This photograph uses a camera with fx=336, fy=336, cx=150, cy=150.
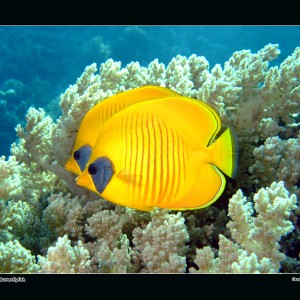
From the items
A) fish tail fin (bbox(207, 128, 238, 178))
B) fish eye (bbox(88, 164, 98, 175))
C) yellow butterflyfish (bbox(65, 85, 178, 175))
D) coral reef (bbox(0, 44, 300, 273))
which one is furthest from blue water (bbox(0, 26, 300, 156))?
fish tail fin (bbox(207, 128, 238, 178))

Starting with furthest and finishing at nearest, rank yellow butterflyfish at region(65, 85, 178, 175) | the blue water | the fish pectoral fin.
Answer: the blue water
yellow butterflyfish at region(65, 85, 178, 175)
the fish pectoral fin

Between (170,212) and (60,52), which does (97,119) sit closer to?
(170,212)

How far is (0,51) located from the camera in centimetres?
2131

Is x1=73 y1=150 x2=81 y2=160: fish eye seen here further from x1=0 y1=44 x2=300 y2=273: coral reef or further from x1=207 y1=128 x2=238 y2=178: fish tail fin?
x1=207 y1=128 x2=238 y2=178: fish tail fin

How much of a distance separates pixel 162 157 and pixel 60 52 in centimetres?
2608

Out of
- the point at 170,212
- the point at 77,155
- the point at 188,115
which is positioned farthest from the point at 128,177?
the point at 170,212

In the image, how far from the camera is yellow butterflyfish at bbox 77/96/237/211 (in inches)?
49.6

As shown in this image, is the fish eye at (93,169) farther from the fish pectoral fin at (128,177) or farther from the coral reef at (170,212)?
the coral reef at (170,212)

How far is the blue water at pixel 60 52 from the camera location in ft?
53.4

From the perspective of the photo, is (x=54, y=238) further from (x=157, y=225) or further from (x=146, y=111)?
(x=146, y=111)

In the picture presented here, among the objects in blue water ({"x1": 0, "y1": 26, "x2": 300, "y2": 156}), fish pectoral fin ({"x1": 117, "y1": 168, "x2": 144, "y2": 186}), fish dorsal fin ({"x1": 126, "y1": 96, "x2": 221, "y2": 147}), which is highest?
blue water ({"x1": 0, "y1": 26, "x2": 300, "y2": 156})

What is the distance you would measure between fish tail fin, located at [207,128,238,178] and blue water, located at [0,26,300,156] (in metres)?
13.7

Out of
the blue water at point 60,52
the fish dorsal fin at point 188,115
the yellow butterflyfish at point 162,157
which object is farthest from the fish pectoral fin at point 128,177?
the blue water at point 60,52

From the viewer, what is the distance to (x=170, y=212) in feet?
7.04
